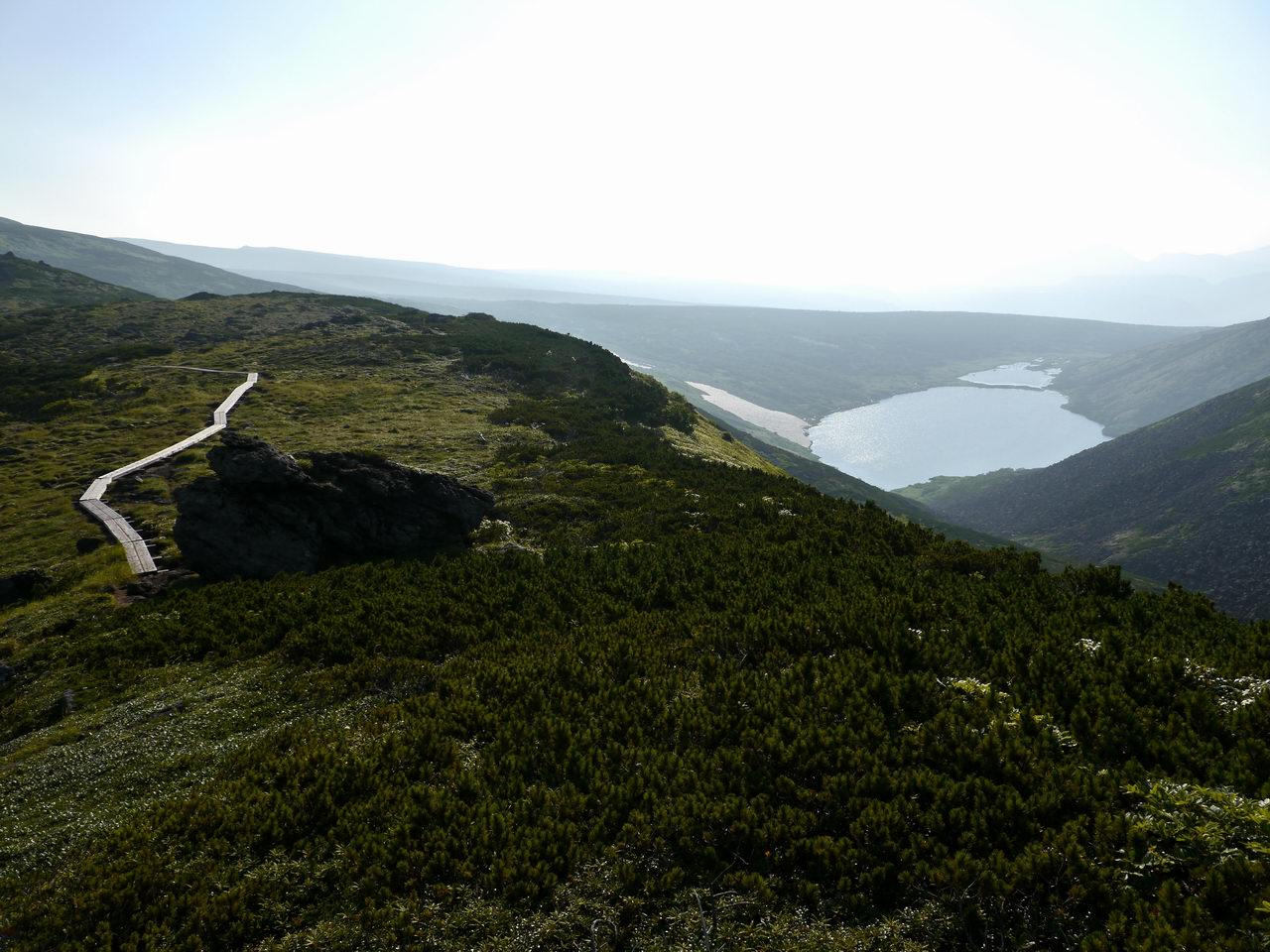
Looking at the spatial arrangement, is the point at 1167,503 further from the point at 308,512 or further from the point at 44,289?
the point at 44,289

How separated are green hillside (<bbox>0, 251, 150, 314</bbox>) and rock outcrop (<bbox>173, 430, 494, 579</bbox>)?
142 m

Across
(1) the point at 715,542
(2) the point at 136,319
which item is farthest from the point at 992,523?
(2) the point at 136,319

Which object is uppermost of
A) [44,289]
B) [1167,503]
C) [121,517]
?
[44,289]

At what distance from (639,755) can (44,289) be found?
19329 centimetres

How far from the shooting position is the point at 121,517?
29.4 m

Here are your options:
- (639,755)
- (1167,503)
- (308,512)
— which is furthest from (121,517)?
(1167,503)

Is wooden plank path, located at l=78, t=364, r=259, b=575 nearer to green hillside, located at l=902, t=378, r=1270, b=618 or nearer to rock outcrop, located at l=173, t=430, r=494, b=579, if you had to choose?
rock outcrop, located at l=173, t=430, r=494, b=579

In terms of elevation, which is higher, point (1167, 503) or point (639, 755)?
point (639, 755)

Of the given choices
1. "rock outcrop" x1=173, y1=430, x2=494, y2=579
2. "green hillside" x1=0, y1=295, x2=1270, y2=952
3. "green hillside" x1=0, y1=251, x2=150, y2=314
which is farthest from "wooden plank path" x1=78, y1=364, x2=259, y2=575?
"green hillside" x1=0, y1=251, x2=150, y2=314

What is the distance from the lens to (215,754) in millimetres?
12711

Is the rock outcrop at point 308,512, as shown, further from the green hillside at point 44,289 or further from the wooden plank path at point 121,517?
the green hillside at point 44,289

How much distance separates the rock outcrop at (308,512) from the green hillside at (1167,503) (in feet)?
322

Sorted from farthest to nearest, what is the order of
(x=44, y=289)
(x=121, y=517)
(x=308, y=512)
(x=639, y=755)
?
(x=44, y=289) < (x=121, y=517) < (x=308, y=512) < (x=639, y=755)

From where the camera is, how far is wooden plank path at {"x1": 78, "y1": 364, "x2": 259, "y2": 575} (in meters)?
25.0
